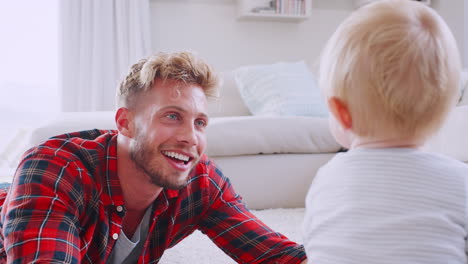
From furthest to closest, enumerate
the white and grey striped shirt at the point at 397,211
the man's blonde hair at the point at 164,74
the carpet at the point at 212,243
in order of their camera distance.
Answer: the carpet at the point at 212,243 < the man's blonde hair at the point at 164,74 < the white and grey striped shirt at the point at 397,211

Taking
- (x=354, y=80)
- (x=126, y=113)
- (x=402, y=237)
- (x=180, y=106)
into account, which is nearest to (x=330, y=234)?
(x=402, y=237)

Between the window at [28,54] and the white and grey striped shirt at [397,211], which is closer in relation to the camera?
the white and grey striped shirt at [397,211]

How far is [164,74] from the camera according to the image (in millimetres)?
1162

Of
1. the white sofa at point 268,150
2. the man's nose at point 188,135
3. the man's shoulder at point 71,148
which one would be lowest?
the white sofa at point 268,150

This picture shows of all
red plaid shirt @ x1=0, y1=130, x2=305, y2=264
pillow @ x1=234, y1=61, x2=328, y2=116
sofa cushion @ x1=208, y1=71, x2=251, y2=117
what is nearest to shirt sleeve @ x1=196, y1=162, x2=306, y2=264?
red plaid shirt @ x1=0, y1=130, x2=305, y2=264

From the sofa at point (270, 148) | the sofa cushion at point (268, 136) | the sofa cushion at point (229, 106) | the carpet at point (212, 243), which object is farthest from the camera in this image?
the sofa cushion at point (229, 106)

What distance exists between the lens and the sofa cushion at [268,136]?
213 centimetres

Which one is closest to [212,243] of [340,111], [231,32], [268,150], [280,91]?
[268,150]

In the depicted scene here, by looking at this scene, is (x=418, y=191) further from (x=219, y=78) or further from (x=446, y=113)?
(x=219, y=78)

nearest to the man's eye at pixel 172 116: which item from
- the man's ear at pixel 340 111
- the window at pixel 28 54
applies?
the man's ear at pixel 340 111

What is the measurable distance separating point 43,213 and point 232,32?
121 inches

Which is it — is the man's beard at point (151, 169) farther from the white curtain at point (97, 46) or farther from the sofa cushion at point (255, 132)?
the white curtain at point (97, 46)

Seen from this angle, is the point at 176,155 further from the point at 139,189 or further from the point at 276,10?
the point at 276,10

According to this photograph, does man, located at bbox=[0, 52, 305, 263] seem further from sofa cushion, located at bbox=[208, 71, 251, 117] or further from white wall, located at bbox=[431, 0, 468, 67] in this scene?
white wall, located at bbox=[431, 0, 468, 67]
